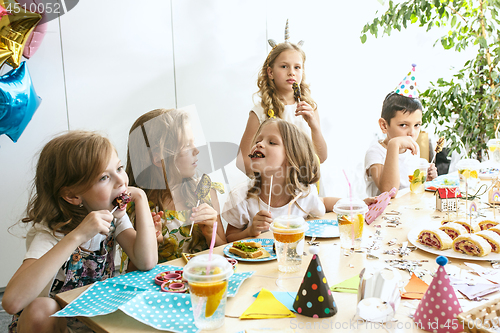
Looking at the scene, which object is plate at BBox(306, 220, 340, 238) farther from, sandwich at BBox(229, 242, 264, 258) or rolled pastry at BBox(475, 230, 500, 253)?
rolled pastry at BBox(475, 230, 500, 253)

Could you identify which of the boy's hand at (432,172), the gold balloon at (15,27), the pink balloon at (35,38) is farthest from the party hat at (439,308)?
the pink balloon at (35,38)

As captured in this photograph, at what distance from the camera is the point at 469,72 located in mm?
3152

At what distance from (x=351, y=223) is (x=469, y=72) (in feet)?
8.84

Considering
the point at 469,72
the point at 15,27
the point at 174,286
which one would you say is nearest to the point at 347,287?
the point at 174,286

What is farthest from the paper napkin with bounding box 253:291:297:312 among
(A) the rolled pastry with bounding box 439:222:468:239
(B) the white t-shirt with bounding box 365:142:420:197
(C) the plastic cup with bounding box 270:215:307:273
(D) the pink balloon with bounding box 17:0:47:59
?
(D) the pink balloon with bounding box 17:0:47:59

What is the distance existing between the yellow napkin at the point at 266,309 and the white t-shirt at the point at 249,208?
28.5 inches

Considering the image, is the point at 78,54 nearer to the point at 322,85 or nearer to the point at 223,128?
the point at 223,128

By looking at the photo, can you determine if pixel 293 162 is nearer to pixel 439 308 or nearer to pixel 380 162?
pixel 380 162

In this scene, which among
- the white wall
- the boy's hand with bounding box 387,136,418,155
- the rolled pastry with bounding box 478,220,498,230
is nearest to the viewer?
the rolled pastry with bounding box 478,220,498,230

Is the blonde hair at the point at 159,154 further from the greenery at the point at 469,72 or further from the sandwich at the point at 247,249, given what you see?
the greenery at the point at 469,72

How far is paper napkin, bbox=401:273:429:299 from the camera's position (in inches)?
31.2

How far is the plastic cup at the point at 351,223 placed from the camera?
1097 millimetres

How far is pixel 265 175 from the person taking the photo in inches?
63.1

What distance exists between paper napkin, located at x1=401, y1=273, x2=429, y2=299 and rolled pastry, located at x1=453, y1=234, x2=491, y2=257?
0.76 feet
